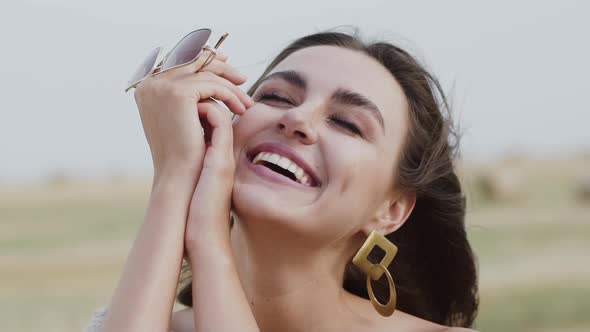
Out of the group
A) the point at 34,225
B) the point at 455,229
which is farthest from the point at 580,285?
the point at 34,225

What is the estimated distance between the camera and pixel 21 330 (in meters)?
6.50

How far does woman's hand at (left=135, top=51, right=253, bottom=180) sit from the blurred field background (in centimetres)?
111

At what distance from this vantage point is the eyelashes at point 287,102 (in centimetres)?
246

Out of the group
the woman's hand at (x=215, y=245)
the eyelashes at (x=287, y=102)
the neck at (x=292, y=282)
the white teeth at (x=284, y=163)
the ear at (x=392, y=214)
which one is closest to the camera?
the woman's hand at (x=215, y=245)

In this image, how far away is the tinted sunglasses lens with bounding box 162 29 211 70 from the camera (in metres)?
2.39

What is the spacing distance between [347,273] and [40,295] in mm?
5585

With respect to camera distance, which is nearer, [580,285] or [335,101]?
[335,101]

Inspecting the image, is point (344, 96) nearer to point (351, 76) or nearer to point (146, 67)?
point (351, 76)

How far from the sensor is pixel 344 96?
8.13 ft

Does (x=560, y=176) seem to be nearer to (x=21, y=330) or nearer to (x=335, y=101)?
(x=21, y=330)

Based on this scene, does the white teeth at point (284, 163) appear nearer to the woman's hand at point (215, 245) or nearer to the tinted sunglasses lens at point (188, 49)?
the woman's hand at point (215, 245)

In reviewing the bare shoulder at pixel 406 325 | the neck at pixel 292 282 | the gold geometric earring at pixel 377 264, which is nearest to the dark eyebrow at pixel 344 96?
the gold geometric earring at pixel 377 264

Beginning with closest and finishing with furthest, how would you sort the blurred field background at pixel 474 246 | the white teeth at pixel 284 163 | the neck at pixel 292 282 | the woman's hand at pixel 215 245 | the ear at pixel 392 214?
the woman's hand at pixel 215 245, the white teeth at pixel 284 163, the neck at pixel 292 282, the ear at pixel 392 214, the blurred field background at pixel 474 246

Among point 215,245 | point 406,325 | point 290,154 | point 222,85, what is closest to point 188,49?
point 222,85
